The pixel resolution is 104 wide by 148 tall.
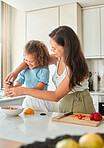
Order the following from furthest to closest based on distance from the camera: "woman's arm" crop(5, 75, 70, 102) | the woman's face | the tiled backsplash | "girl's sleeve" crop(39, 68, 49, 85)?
the tiled backsplash → "girl's sleeve" crop(39, 68, 49, 85) → the woman's face → "woman's arm" crop(5, 75, 70, 102)

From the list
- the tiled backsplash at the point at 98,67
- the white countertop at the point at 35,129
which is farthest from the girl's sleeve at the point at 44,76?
the tiled backsplash at the point at 98,67

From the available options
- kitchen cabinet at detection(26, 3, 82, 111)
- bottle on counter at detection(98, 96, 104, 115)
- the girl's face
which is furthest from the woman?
kitchen cabinet at detection(26, 3, 82, 111)

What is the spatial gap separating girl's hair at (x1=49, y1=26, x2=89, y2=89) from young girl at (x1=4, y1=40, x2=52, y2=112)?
316mm

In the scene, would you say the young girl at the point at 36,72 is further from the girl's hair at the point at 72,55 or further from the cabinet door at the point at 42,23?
the cabinet door at the point at 42,23

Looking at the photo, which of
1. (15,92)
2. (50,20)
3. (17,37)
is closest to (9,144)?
(15,92)

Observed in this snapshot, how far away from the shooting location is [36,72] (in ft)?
6.15

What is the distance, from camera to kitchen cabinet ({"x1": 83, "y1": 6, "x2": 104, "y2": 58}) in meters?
3.40

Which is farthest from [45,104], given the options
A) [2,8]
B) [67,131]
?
[2,8]

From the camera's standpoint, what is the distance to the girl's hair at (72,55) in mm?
1497

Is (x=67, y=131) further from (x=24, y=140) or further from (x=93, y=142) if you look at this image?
(x=93, y=142)

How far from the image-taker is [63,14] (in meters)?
3.43

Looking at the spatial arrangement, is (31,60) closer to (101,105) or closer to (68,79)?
(68,79)

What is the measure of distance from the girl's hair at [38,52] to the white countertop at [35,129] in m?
0.65

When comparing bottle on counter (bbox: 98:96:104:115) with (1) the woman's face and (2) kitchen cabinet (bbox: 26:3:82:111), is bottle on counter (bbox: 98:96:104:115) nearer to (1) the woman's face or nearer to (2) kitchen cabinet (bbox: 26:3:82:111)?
(2) kitchen cabinet (bbox: 26:3:82:111)
